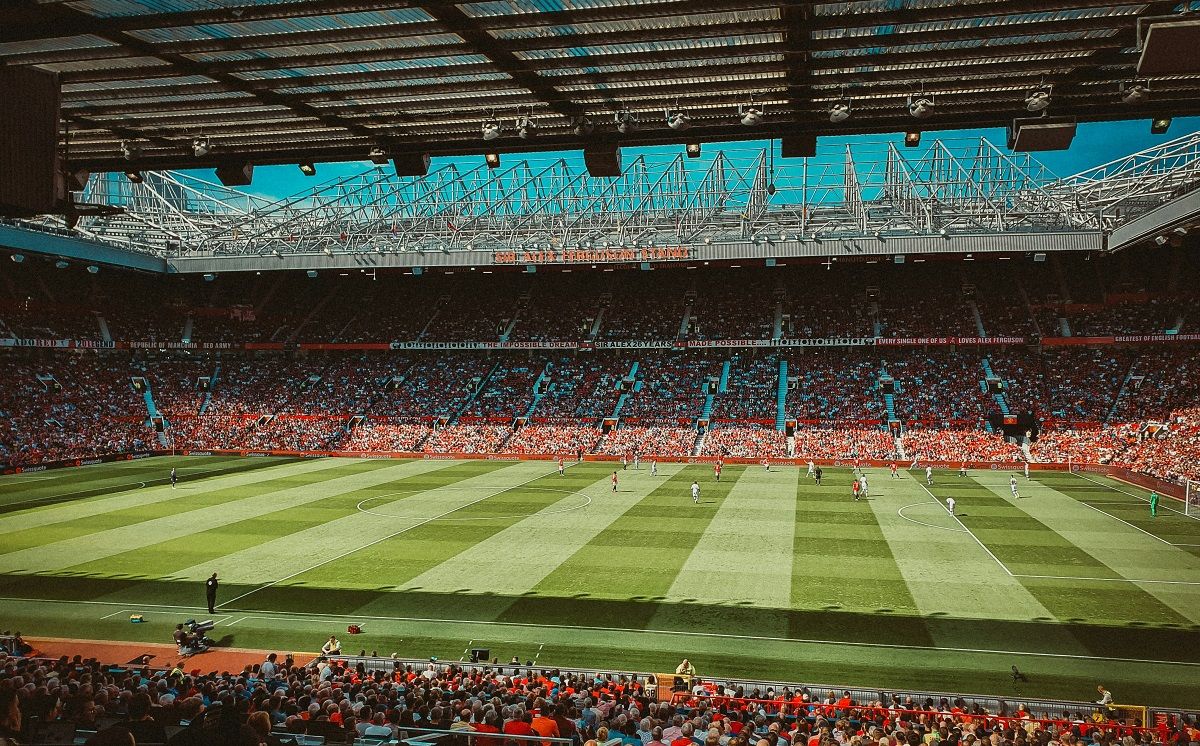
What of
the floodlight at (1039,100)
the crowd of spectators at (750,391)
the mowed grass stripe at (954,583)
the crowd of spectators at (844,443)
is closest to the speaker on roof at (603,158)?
the floodlight at (1039,100)

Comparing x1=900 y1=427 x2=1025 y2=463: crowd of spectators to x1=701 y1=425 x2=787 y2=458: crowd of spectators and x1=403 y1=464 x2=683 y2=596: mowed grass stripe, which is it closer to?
x1=701 y1=425 x2=787 y2=458: crowd of spectators

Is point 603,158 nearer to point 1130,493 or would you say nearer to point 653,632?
point 653,632

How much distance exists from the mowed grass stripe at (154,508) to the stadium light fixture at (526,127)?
27763 mm

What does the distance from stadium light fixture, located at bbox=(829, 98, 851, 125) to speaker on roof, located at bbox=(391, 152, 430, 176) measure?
6.36m

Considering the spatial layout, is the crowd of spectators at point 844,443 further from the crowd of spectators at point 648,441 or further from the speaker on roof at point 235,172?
the speaker on roof at point 235,172

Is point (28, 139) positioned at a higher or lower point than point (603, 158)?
lower

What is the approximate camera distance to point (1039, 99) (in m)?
9.29

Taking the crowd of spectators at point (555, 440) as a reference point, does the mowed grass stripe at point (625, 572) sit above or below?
below

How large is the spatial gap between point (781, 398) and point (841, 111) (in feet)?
161

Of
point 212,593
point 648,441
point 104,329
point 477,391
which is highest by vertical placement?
point 104,329

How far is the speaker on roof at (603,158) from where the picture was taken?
10.9 metres

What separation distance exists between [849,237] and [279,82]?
5125 cm

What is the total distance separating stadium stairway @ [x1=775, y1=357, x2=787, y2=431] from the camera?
5475cm

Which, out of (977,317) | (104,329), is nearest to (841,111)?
(977,317)
